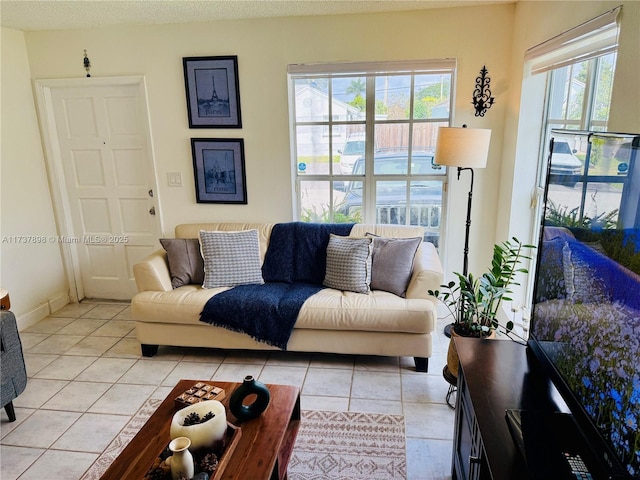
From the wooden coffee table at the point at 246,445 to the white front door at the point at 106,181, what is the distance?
2.36m

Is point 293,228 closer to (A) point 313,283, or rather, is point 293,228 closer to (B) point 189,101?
(A) point 313,283

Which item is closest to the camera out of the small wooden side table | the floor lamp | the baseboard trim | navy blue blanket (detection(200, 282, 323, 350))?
the small wooden side table

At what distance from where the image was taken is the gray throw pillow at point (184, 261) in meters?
3.20

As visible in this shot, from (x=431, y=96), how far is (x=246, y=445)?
2.83 meters

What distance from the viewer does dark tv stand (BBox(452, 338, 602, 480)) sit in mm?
1142

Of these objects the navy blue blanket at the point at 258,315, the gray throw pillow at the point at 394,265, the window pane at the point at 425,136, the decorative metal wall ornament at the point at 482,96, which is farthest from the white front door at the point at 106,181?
the decorative metal wall ornament at the point at 482,96

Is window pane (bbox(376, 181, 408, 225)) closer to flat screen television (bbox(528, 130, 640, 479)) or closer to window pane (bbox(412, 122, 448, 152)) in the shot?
window pane (bbox(412, 122, 448, 152))

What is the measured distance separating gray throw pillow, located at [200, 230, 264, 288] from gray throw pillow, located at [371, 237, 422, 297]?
0.87 meters

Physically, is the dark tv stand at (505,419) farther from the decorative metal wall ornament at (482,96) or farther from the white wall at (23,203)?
the white wall at (23,203)

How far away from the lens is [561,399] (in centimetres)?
140

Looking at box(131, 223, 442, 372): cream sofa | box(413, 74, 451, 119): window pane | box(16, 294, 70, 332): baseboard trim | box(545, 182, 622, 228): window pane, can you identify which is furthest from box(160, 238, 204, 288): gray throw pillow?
box(545, 182, 622, 228): window pane

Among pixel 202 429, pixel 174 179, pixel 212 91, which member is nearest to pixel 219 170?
pixel 174 179

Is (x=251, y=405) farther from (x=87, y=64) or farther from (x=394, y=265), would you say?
(x=87, y=64)

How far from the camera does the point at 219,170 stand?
363 cm
